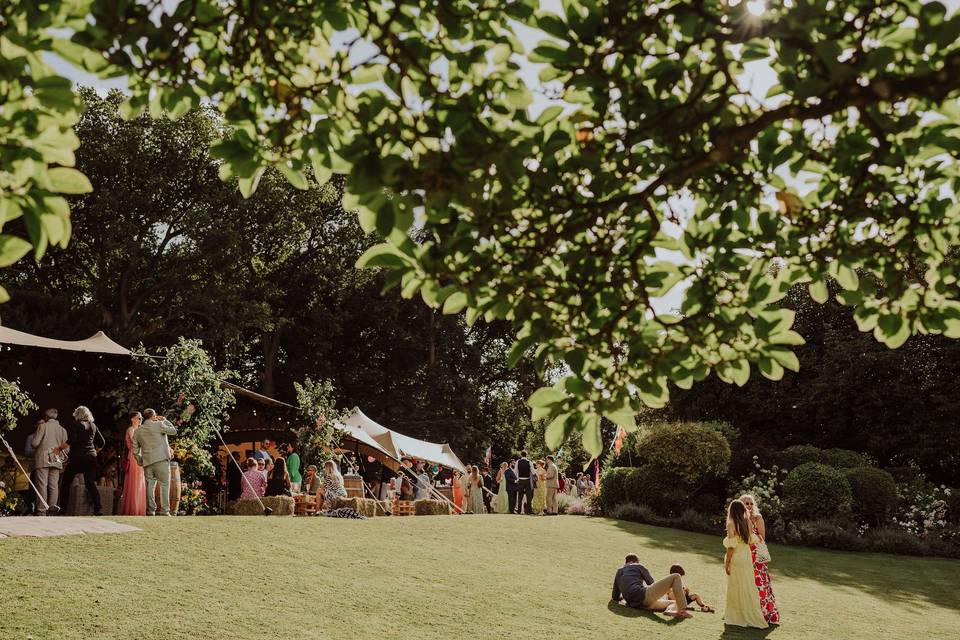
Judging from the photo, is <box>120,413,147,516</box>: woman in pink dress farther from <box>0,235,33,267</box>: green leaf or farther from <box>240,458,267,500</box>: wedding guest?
<box>0,235,33,267</box>: green leaf

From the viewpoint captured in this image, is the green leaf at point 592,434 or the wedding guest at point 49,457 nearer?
the green leaf at point 592,434

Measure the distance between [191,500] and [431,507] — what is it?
6.53m

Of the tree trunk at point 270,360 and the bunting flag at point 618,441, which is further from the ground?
the tree trunk at point 270,360

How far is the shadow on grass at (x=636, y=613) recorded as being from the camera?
10.7m

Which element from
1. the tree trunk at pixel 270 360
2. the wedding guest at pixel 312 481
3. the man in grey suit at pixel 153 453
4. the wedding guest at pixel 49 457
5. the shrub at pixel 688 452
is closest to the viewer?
the man in grey suit at pixel 153 453

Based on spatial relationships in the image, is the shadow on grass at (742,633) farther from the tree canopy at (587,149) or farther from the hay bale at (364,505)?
the hay bale at (364,505)

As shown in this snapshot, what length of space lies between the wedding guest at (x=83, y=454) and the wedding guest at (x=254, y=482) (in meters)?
2.82

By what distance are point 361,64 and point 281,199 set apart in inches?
1183

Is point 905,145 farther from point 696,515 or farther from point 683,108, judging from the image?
point 696,515

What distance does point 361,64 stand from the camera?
2.99m

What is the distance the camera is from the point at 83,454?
14.4 m

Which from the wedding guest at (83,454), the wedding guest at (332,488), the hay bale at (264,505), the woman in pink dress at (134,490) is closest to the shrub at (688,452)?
the wedding guest at (332,488)

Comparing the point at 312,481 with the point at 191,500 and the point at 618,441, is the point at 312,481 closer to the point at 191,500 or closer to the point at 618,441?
the point at 191,500

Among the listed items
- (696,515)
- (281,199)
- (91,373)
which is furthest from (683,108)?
(281,199)
